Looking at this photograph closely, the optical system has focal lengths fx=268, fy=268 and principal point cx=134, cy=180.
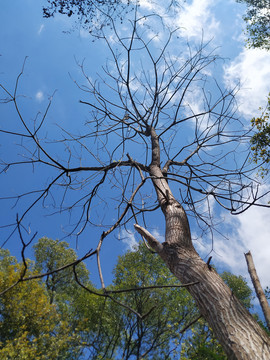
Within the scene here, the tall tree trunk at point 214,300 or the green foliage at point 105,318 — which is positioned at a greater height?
the green foliage at point 105,318

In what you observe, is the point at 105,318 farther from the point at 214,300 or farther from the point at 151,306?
the point at 214,300

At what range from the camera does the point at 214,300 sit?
5.82ft

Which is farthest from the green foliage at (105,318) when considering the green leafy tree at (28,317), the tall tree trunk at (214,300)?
the tall tree trunk at (214,300)

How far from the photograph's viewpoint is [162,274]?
10484 mm

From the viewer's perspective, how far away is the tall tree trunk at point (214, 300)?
152 cm

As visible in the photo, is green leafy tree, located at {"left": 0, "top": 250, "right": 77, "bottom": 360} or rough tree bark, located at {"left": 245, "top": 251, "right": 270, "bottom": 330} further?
green leafy tree, located at {"left": 0, "top": 250, "right": 77, "bottom": 360}

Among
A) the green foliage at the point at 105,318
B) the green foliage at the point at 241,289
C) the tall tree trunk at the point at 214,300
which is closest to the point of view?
the tall tree trunk at the point at 214,300

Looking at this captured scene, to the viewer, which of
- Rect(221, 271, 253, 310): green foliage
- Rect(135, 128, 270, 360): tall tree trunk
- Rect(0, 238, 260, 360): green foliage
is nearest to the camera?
Rect(135, 128, 270, 360): tall tree trunk

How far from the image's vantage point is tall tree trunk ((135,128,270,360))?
5.00ft

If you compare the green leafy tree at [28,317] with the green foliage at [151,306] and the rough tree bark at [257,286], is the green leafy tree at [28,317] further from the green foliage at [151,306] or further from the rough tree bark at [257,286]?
the rough tree bark at [257,286]

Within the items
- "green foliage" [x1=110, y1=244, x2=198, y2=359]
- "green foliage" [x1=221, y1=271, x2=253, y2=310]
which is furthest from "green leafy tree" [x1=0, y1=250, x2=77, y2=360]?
"green foliage" [x1=221, y1=271, x2=253, y2=310]

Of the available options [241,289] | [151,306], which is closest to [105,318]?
[151,306]

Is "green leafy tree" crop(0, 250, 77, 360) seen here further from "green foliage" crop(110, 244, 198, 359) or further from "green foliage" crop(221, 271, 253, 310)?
"green foliage" crop(221, 271, 253, 310)

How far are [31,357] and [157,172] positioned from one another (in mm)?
7571
